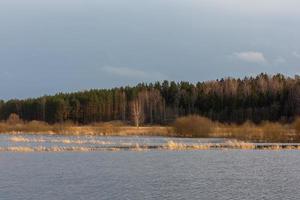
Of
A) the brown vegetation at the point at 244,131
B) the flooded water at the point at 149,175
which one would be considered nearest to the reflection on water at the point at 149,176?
the flooded water at the point at 149,175

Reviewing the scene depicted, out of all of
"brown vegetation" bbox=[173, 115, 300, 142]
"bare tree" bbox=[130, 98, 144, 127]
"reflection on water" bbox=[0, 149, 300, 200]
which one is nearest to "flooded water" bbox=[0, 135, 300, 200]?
"reflection on water" bbox=[0, 149, 300, 200]

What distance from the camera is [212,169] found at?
31.2 meters

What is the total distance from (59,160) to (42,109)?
105360 mm

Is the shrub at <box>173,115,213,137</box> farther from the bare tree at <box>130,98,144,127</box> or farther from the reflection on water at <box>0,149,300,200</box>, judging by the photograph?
the bare tree at <box>130,98,144,127</box>

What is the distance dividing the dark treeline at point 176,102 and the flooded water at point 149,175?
234ft

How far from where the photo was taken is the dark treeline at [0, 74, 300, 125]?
11806cm

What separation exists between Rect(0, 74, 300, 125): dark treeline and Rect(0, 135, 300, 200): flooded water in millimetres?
71445

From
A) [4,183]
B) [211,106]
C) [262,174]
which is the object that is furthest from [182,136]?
[211,106]

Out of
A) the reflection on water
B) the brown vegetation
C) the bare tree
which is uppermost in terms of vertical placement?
the bare tree

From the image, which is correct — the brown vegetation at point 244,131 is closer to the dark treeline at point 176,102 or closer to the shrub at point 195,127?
the shrub at point 195,127

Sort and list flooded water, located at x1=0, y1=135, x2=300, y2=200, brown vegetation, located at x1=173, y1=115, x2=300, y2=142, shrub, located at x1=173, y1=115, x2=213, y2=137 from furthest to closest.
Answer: shrub, located at x1=173, y1=115, x2=213, y2=137 → brown vegetation, located at x1=173, y1=115, x2=300, y2=142 → flooded water, located at x1=0, y1=135, x2=300, y2=200

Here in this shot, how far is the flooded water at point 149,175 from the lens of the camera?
72.3 ft

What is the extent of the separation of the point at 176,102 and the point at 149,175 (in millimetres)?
106057

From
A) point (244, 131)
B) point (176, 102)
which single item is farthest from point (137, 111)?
point (244, 131)
